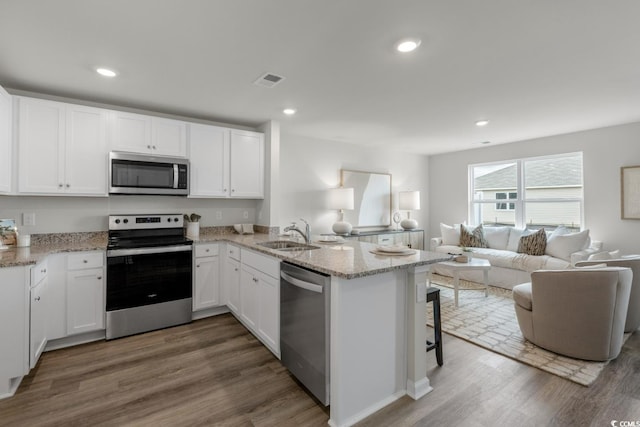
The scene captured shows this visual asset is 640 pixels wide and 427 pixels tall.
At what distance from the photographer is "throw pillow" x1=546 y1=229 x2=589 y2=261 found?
4195 millimetres

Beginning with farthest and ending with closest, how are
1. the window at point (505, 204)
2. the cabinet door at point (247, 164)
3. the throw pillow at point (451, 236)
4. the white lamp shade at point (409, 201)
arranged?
the white lamp shade at point (409, 201) → the throw pillow at point (451, 236) → the window at point (505, 204) → the cabinet door at point (247, 164)

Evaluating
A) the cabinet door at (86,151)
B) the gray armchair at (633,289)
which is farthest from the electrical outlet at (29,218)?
the gray armchair at (633,289)

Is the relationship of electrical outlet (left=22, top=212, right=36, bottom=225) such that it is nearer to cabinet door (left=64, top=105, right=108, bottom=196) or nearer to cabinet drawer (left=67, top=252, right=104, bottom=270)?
cabinet door (left=64, top=105, right=108, bottom=196)

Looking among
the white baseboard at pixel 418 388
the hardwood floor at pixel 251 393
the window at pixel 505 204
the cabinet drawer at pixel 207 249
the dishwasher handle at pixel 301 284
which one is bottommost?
the hardwood floor at pixel 251 393

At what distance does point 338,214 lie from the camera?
5.18m

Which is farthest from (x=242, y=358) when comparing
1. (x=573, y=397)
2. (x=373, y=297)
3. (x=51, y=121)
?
(x=51, y=121)

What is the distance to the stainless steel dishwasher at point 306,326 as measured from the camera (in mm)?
1820

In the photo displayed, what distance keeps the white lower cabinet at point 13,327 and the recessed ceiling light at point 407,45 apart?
3.04 m

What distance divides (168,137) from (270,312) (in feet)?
7.60

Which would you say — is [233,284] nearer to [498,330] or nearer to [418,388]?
[418,388]

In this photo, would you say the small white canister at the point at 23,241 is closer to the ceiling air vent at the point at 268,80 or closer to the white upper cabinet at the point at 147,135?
the white upper cabinet at the point at 147,135

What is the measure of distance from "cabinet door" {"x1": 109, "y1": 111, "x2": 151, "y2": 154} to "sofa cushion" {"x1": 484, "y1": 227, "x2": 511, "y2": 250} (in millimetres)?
5419

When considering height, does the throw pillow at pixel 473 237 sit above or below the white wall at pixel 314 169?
below

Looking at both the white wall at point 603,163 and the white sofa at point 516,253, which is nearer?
the white wall at point 603,163
